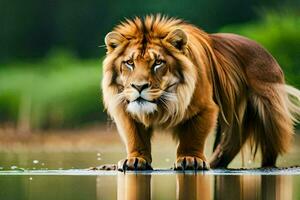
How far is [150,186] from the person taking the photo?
6.54m

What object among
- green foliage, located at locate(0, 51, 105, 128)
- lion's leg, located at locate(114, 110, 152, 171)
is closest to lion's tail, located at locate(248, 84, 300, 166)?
lion's leg, located at locate(114, 110, 152, 171)

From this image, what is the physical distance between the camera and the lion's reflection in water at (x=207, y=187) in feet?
19.9

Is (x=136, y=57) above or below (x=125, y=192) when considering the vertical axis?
above

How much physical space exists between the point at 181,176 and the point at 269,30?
4.11 metres

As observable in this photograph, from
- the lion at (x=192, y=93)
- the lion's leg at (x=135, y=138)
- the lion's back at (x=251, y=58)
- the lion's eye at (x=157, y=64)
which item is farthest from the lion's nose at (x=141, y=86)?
the lion's back at (x=251, y=58)

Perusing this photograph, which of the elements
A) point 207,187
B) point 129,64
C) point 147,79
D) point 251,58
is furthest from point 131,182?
point 251,58

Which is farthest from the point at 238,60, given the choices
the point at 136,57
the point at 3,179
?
the point at 3,179

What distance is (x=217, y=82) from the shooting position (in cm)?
807

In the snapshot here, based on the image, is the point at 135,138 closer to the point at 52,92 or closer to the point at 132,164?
the point at 132,164

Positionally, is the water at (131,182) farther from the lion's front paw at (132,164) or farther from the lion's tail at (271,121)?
the lion's tail at (271,121)

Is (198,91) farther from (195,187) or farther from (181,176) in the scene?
(195,187)

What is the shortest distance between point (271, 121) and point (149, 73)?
3.75ft

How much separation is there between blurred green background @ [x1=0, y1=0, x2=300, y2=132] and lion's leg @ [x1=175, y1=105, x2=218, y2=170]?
7.79ft

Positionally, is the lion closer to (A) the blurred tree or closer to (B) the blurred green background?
(B) the blurred green background
